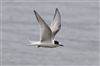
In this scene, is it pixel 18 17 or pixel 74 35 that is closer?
Result: pixel 74 35

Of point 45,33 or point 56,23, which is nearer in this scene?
point 45,33

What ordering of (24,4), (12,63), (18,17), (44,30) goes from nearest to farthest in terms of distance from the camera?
(44,30)
(12,63)
(18,17)
(24,4)

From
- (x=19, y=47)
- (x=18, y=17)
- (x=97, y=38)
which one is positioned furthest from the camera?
(x=18, y=17)

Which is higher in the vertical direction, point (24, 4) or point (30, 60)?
point (24, 4)

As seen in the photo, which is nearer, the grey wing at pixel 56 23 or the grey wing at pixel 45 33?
the grey wing at pixel 45 33

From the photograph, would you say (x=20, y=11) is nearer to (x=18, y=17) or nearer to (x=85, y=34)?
(x=18, y=17)

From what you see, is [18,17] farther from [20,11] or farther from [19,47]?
[19,47]

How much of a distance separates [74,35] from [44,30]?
744 cm

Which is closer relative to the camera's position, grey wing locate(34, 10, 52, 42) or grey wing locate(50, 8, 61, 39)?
grey wing locate(34, 10, 52, 42)

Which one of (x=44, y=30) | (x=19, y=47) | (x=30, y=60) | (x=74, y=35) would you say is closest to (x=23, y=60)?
(x=30, y=60)

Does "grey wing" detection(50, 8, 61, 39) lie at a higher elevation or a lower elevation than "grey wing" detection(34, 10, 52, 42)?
higher

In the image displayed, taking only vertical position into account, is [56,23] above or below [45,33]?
above

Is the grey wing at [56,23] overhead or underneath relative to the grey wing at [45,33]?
overhead

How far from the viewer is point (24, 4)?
20453mm
